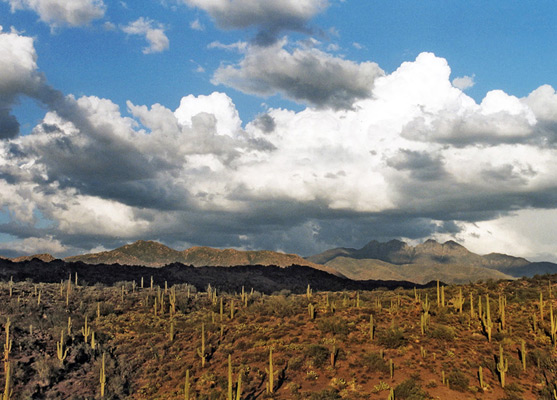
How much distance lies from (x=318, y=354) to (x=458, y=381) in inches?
→ 429

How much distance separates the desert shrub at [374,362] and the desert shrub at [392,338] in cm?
258

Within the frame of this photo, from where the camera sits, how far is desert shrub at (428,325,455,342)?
42688 mm

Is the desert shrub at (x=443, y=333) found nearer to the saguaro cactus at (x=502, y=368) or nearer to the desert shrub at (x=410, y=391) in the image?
the saguaro cactus at (x=502, y=368)

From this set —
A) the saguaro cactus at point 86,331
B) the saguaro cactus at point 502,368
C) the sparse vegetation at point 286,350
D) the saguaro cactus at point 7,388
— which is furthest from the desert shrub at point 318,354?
the saguaro cactus at point 7,388

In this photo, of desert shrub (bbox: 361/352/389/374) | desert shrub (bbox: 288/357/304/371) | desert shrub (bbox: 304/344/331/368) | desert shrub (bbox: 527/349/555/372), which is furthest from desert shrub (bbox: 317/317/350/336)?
desert shrub (bbox: 527/349/555/372)

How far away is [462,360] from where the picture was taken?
3897 cm

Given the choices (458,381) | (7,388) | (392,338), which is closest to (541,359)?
(458,381)

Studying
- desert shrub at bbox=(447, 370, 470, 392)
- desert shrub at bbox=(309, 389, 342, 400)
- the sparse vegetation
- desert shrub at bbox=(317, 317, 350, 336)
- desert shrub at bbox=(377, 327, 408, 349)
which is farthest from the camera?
desert shrub at bbox=(317, 317, 350, 336)

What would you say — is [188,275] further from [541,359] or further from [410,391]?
[541,359]

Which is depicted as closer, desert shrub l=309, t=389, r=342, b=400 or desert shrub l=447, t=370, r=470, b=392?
desert shrub l=309, t=389, r=342, b=400

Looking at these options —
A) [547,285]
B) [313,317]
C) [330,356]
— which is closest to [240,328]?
[313,317]

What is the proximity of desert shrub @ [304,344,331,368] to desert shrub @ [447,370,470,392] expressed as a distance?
9.61m

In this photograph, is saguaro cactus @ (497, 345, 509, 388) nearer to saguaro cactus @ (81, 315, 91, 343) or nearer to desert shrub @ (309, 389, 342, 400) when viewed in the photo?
desert shrub @ (309, 389, 342, 400)

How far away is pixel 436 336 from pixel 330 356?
1003 centimetres
